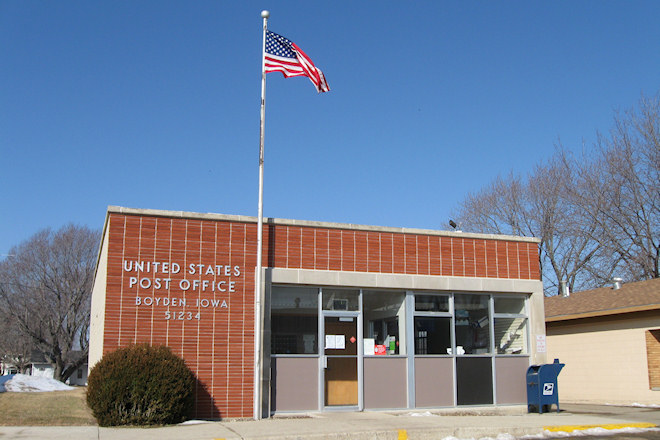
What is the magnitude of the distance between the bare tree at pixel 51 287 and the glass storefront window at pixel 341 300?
42.4m

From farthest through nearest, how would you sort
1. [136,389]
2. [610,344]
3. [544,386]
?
[610,344]
[544,386]
[136,389]

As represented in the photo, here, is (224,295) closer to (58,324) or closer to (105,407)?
(105,407)

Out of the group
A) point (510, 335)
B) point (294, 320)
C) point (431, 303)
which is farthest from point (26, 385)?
point (510, 335)

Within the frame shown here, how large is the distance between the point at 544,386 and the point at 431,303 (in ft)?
10.7

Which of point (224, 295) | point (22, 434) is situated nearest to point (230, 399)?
point (224, 295)

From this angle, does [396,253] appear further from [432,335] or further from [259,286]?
[259,286]

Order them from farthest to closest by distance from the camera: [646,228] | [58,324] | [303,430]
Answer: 1. [58,324]
2. [646,228]
3. [303,430]

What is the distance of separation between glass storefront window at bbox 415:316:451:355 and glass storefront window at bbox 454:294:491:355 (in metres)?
0.28

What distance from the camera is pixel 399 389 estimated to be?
51.2 feet

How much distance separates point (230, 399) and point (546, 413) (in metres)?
7.51

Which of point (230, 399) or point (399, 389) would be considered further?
point (399, 389)

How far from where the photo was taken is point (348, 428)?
1181 centimetres

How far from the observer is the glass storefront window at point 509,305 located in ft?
56.3

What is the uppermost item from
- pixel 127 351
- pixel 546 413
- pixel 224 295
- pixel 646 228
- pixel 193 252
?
pixel 646 228
